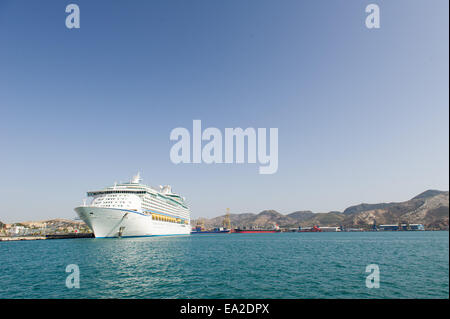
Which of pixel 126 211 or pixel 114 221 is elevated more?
pixel 126 211

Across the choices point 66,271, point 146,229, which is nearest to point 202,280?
point 66,271

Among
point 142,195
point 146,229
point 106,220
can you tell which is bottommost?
point 146,229

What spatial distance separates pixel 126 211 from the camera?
70438 mm

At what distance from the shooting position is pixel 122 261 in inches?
1238

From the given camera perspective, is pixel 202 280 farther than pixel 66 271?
No

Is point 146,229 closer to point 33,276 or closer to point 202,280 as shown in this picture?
point 33,276

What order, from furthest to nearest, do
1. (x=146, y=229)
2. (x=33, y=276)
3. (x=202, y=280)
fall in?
1. (x=146, y=229)
2. (x=33, y=276)
3. (x=202, y=280)

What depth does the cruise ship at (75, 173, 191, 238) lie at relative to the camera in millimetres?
67812

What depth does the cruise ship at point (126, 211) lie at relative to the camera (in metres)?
67.8

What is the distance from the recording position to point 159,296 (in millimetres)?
17219
